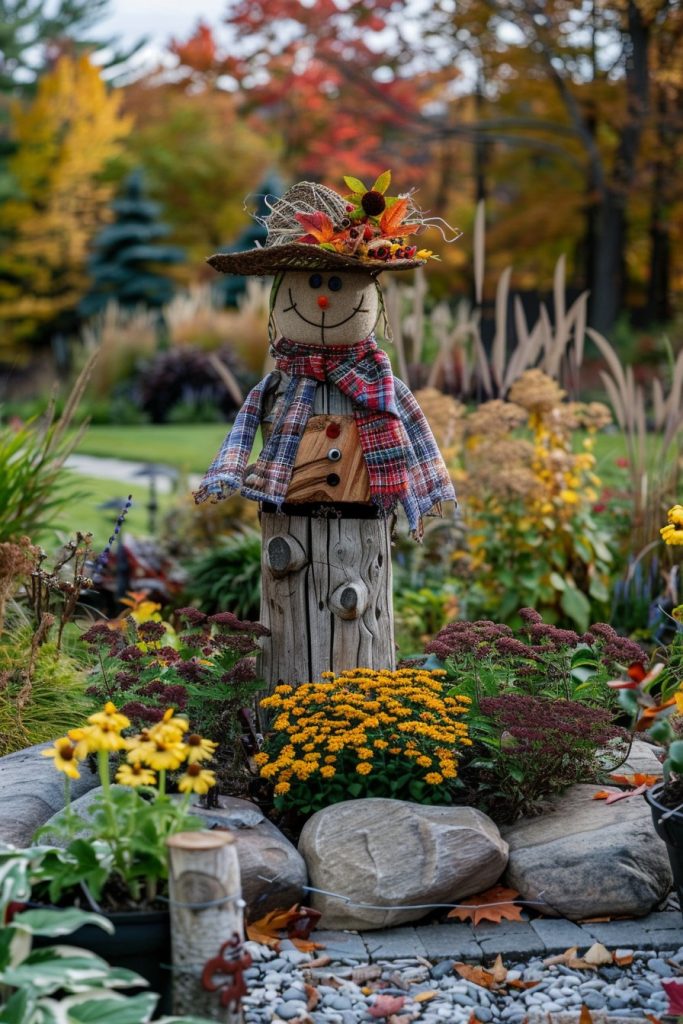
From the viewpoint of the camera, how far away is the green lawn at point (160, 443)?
36.3 ft

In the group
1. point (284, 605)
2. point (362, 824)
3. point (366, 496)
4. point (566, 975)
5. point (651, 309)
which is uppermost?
point (651, 309)

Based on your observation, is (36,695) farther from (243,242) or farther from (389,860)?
(243,242)

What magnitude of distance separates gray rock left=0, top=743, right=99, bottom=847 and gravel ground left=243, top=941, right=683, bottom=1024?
757 millimetres

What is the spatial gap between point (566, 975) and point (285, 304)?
222 centimetres

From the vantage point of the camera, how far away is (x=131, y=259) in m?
24.9

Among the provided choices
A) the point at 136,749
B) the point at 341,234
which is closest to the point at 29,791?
the point at 136,749

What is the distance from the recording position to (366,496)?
3.83 meters

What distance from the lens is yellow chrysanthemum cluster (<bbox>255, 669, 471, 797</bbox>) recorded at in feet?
11.1

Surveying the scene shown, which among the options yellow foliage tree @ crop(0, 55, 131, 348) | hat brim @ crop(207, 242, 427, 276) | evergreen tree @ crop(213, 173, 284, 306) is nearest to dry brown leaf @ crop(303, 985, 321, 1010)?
hat brim @ crop(207, 242, 427, 276)

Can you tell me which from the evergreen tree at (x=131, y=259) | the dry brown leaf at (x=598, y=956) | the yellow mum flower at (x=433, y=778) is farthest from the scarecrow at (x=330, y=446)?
the evergreen tree at (x=131, y=259)

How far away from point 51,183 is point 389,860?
22011 millimetres

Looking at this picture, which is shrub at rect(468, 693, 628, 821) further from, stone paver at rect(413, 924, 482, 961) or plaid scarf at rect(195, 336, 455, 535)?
plaid scarf at rect(195, 336, 455, 535)

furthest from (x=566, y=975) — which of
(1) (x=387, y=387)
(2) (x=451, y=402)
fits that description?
(2) (x=451, y=402)

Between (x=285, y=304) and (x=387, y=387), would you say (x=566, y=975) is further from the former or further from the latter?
(x=285, y=304)
